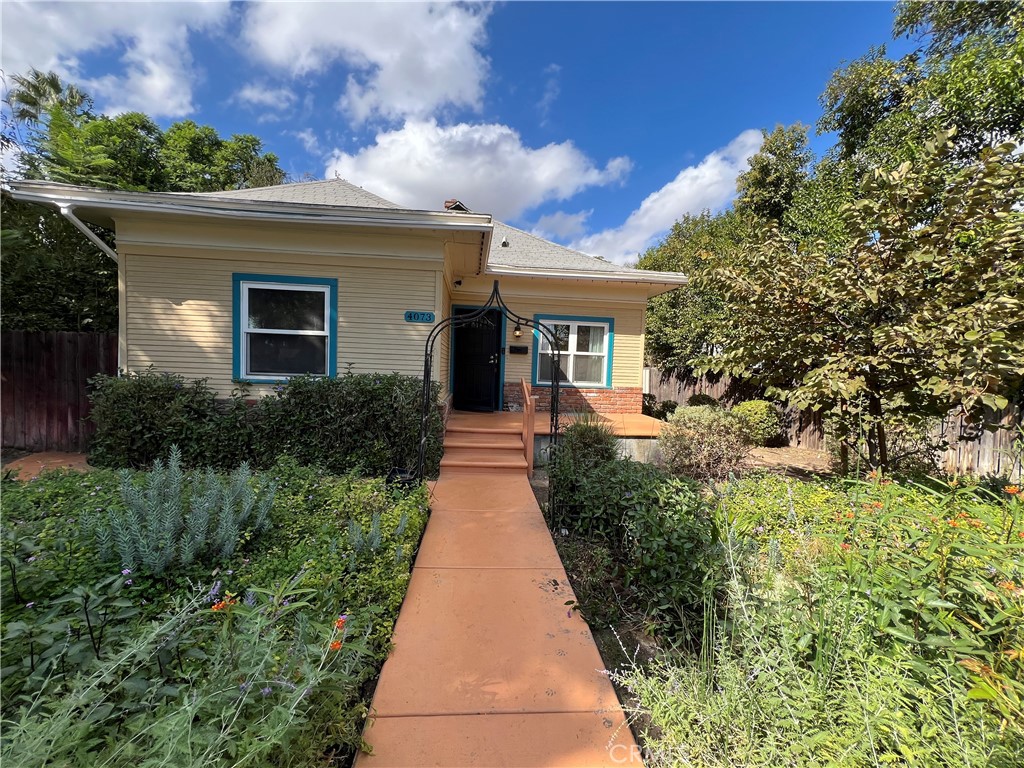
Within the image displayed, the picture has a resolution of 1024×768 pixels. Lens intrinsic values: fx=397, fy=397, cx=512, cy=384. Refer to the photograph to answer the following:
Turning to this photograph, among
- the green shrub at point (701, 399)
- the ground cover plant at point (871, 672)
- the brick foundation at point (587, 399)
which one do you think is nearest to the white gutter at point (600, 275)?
the brick foundation at point (587, 399)

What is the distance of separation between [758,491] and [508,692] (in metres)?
3.03

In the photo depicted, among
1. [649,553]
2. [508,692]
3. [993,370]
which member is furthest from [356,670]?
[993,370]

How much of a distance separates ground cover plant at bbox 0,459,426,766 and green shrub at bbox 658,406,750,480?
3982mm

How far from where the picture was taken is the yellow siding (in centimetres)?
598

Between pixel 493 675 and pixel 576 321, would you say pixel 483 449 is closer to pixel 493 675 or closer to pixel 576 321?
pixel 493 675

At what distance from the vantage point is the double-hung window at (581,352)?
30.3ft

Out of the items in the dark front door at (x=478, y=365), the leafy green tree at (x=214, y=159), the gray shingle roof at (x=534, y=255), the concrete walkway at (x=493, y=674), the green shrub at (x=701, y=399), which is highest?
the leafy green tree at (x=214, y=159)

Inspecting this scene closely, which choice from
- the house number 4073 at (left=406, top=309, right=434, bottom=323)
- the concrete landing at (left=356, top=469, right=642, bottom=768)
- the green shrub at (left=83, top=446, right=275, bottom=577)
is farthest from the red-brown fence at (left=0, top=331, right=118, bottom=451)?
the concrete landing at (left=356, top=469, right=642, bottom=768)

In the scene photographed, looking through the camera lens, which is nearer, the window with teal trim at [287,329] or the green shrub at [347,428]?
the green shrub at [347,428]

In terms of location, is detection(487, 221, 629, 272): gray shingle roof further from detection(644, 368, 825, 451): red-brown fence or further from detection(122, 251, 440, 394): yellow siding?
detection(644, 368, 825, 451): red-brown fence

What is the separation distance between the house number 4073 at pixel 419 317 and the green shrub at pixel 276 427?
1.30m

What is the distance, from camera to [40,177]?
827 centimetres

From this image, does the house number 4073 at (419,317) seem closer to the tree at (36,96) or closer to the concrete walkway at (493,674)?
the concrete walkway at (493,674)

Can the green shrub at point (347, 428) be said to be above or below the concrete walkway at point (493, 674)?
above
